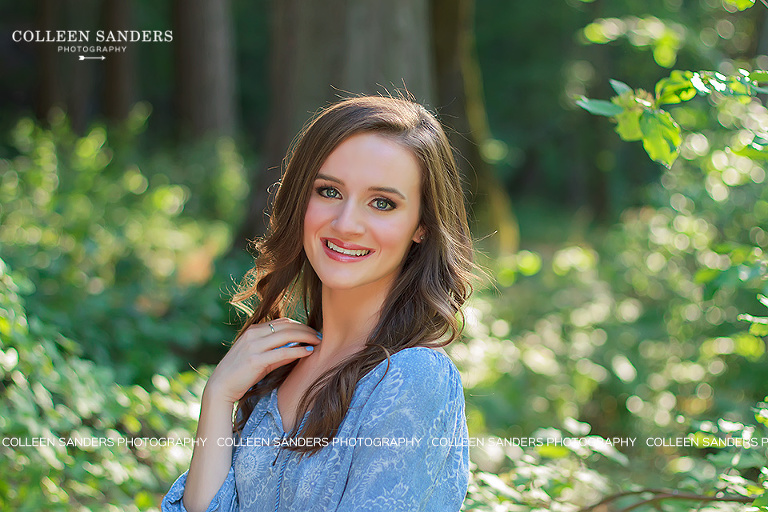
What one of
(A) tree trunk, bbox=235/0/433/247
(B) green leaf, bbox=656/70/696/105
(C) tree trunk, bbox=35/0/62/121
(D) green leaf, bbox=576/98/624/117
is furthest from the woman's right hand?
(C) tree trunk, bbox=35/0/62/121

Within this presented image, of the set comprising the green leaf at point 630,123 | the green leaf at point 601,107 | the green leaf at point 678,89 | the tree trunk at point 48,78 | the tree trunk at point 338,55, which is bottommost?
the green leaf at point 630,123

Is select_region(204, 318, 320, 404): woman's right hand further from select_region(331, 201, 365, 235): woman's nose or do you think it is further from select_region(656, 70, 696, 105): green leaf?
select_region(656, 70, 696, 105): green leaf

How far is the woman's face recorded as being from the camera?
1.83 m

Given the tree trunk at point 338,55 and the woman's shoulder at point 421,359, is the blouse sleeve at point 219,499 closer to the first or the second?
the woman's shoulder at point 421,359

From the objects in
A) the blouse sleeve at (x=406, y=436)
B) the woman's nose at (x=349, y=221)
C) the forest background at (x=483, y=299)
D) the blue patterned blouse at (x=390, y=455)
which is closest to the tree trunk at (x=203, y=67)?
the forest background at (x=483, y=299)

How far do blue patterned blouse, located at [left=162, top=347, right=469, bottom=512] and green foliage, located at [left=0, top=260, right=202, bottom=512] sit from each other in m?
1.00

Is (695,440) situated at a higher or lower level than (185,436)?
higher

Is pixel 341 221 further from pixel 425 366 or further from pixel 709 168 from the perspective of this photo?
pixel 709 168

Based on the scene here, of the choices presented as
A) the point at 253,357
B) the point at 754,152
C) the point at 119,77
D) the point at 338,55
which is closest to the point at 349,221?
the point at 253,357

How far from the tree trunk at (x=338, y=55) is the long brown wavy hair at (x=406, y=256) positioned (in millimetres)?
2902

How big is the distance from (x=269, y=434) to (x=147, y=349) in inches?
114

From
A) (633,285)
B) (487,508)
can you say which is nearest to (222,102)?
(633,285)

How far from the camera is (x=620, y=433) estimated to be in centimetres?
546

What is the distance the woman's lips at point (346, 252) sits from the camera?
1.86 m
